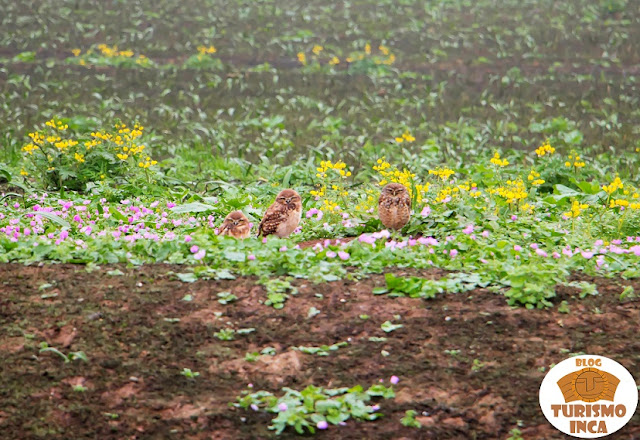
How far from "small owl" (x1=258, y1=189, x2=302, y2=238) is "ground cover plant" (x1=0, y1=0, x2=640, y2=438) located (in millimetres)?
366

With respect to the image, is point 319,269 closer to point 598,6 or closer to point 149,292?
point 149,292

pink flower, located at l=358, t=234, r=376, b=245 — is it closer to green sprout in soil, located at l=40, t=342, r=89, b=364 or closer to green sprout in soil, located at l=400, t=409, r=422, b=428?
green sprout in soil, located at l=400, t=409, r=422, b=428

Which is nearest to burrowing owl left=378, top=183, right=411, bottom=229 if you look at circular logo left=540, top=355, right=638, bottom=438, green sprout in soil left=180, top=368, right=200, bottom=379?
circular logo left=540, top=355, right=638, bottom=438

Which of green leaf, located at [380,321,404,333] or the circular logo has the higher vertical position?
green leaf, located at [380,321,404,333]

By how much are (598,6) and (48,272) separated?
24.3 m

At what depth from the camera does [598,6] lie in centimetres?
2638

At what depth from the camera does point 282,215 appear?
7324 mm

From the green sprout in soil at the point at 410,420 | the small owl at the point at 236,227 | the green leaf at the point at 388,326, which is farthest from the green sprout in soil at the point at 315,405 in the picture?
the small owl at the point at 236,227

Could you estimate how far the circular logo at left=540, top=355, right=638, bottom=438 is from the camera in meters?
4.57

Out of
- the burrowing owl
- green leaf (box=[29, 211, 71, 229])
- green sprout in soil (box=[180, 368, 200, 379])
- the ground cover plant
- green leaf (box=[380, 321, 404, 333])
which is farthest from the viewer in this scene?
green leaf (box=[29, 211, 71, 229])

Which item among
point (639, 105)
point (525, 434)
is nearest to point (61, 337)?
point (525, 434)

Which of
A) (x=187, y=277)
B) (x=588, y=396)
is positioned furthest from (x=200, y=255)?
(x=588, y=396)

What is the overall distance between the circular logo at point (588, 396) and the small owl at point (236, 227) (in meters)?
3.11

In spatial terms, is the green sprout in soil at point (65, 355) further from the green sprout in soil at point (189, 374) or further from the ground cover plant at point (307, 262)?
the green sprout in soil at point (189, 374)
